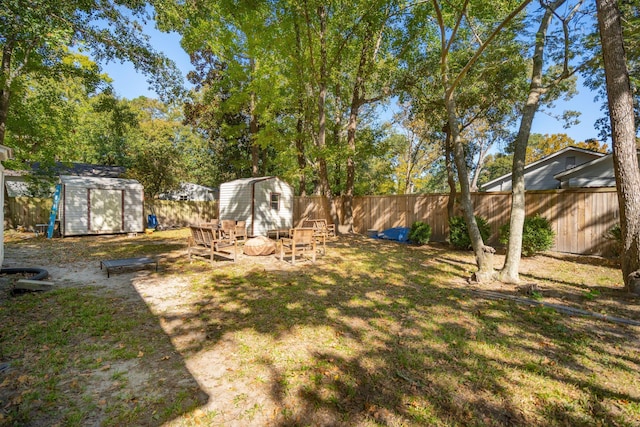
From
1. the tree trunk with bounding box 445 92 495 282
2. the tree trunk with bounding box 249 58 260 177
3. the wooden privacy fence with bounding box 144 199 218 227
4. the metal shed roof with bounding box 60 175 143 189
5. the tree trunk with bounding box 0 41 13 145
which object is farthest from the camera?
the wooden privacy fence with bounding box 144 199 218 227

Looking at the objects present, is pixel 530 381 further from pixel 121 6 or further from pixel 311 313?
pixel 121 6

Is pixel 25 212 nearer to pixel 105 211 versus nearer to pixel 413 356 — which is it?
pixel 105 211

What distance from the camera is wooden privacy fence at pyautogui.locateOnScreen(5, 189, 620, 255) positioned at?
28.4 feet

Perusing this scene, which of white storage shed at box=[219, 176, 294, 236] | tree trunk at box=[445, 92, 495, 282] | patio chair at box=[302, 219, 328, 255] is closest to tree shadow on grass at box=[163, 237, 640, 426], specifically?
tree trunk at box=[445, 92, 495, 282]

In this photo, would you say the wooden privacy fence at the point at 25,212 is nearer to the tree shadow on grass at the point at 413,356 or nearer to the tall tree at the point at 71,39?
the tall tree at the point at 71,39

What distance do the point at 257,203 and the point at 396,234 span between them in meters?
6.66

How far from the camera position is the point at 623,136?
5.15 meters

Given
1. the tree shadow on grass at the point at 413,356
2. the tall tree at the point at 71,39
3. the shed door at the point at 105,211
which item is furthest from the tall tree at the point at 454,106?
the shed door at the point at 105,211

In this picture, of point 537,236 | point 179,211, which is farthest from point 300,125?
point 537,236

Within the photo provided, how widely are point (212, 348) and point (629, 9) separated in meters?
14.2

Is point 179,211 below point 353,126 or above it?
below

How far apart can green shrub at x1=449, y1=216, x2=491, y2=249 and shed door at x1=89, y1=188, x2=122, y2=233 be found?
1579 centimetres

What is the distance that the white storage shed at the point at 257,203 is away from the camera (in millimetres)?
13617

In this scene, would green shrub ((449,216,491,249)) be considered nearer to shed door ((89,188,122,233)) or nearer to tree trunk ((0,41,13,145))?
tree trunk ((0,41,13,145))
